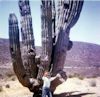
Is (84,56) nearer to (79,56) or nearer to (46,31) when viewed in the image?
(79,56)

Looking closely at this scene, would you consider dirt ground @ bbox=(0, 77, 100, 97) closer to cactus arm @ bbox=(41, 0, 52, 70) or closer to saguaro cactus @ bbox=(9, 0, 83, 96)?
saguaro cactus @ bbox=(9, 0, 83, 96)

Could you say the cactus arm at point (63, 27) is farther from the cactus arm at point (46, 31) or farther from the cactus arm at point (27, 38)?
the cactus arm at point (27, 38)

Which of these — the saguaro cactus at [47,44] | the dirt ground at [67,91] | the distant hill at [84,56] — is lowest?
the distant hill at [84,56]

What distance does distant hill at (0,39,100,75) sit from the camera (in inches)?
1251

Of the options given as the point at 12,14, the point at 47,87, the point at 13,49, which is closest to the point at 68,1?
the point at 12,14

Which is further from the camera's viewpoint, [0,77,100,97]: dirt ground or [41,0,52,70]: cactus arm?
[0,77,100,97]: dirt ground

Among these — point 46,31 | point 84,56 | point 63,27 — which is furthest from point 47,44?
point 84,56

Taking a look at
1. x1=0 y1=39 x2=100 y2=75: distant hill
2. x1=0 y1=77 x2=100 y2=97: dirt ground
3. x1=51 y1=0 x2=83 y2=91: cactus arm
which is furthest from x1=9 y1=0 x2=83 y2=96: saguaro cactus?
x1=0 y1=39 x2=100 y2=75: distant hill

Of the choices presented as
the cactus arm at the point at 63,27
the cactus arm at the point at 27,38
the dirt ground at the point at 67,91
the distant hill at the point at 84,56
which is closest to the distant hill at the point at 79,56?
the distant hill at the point at 84,56

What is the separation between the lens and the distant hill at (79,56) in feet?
104

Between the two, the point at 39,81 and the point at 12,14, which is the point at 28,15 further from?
the point at 39,81

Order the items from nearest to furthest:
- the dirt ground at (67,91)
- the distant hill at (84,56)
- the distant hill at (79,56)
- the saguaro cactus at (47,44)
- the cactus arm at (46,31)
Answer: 1. the cactus arm at (46,31)
2. the saguaro cactus at (47,44)
3. the dirt ground at (67,91)
4. the distant hill at (79,56)
5. the distant hill at (84,56)

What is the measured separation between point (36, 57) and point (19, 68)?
0.89 meters

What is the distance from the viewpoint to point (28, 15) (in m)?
8.84
